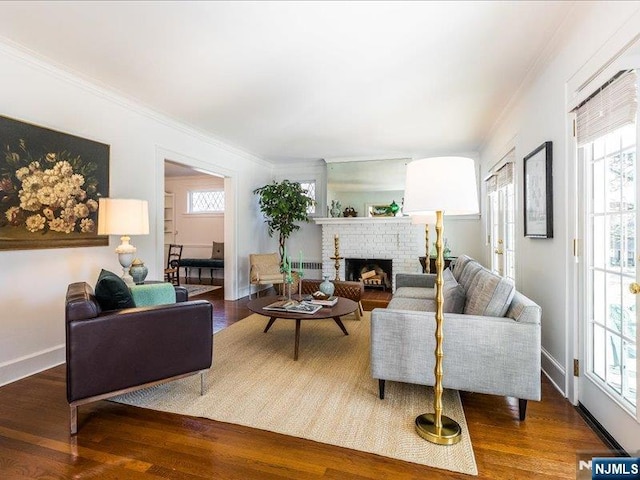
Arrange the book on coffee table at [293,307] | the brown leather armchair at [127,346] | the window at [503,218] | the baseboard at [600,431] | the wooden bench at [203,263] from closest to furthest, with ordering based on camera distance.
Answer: the baseboard at [600,431] → the brown leather armchair at [127,346] → the book on coffee table at [293,307] → the window at [503,218] → the wooden bench at [203,263]

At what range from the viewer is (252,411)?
6.62ft

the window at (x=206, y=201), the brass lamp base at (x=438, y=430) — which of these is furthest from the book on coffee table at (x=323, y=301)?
the window at (x=206, y=201)

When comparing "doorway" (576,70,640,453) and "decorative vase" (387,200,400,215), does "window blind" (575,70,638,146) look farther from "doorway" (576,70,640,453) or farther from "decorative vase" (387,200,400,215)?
"decorative vase" (387,200,400,215)

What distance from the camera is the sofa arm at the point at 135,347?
1.78 metres

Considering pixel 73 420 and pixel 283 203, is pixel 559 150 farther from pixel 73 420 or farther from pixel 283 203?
pixel 283 203

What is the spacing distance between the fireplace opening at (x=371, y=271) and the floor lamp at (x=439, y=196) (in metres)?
4.41

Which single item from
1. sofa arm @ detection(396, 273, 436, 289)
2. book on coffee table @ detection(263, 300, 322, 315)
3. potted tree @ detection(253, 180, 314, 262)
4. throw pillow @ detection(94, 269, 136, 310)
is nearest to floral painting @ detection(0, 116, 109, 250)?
throw pillow @ detection(94, 269, 136, 310)

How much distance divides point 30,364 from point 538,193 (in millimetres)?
4260

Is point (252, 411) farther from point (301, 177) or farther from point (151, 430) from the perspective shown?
point (301, 177)

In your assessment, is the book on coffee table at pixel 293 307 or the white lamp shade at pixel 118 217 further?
the book on coffee table at pixel 293 307

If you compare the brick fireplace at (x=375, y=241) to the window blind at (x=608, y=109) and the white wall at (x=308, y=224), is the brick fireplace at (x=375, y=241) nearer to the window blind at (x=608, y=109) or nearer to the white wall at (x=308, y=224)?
the white wall at (x=308, y=224)

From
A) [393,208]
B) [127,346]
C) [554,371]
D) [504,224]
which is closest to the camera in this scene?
[127,346]

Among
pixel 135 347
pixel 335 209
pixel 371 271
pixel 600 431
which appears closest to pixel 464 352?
pixel 600 431

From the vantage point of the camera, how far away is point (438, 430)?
173cm
